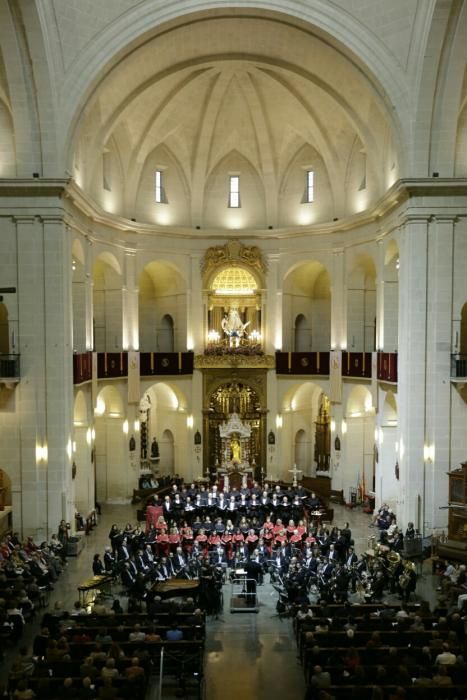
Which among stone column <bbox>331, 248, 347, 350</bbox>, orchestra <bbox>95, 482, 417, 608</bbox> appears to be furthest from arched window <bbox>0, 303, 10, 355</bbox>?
stone column <bbox>331, 248, 347, 350</bbox>

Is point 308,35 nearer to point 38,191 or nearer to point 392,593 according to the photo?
point 38,191

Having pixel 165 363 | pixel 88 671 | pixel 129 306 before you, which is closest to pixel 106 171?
pixel 129 306

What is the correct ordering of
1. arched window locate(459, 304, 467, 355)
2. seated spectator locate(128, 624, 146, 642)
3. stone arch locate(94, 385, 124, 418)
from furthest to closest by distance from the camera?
stone arch locate(94, 385, 124, 418)
arched window locate(459, 304, 467, 355)
seated spectator locate(128, 624, 146, 642)

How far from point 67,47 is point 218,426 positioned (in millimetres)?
18924

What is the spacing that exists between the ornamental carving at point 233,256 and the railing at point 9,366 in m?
13.4

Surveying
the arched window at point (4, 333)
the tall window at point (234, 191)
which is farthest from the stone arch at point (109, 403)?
the tall window at point (234, 191)

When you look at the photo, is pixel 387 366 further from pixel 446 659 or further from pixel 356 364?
pixel 446 659

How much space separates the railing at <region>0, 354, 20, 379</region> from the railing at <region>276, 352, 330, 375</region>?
14.5 m

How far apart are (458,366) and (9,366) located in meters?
15.5

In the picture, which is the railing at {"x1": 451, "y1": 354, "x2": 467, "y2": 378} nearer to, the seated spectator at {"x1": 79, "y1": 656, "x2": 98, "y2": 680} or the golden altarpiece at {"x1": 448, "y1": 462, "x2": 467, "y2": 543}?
the golden altarpiece at {"x1": 448, "y1": 462, "x2": 467, "y2": 543}

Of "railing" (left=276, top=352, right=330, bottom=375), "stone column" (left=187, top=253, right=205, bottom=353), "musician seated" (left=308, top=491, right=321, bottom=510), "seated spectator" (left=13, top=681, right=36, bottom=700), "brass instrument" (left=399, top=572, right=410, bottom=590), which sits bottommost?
"musician seated" (left=308, top=491, right=321, bottom=510)

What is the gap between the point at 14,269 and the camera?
23078 mm

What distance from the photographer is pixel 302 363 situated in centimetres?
3297

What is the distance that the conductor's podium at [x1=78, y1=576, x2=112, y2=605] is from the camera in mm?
18469
